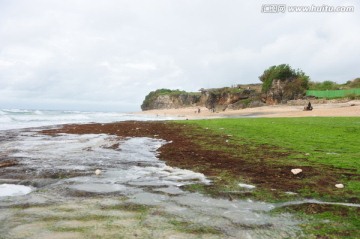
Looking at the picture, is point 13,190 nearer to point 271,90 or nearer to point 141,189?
point 141,189

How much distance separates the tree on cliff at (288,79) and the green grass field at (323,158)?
59.2m

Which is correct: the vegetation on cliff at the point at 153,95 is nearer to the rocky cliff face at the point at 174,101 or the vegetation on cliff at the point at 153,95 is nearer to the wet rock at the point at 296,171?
the rocky cliff face at the point at 174,101

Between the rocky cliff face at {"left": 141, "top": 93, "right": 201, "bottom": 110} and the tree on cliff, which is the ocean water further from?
the rocky cliff face at {"left": 141, "top": 93, "right": 201, "bottom": 110}

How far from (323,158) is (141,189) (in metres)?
7.50

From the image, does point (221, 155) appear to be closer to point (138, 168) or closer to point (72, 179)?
point (138, 168)

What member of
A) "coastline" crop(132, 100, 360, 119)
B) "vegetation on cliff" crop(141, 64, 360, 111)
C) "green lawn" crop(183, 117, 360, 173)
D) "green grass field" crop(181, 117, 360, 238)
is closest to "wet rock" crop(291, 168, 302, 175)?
"green grass field" crop(181, 117, 360, 238)

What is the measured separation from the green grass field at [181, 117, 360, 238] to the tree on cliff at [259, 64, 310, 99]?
194ft

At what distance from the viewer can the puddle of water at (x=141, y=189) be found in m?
5.75

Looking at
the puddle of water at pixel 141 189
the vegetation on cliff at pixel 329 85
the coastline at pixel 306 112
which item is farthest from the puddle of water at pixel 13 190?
the vegetation on cliff at pixel 329 85

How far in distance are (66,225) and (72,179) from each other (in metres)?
3.99

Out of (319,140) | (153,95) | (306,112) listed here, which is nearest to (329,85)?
(306,112)

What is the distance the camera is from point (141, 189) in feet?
27.0

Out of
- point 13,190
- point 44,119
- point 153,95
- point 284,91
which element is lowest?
point 13,190

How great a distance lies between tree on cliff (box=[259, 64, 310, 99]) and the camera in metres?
76.9
